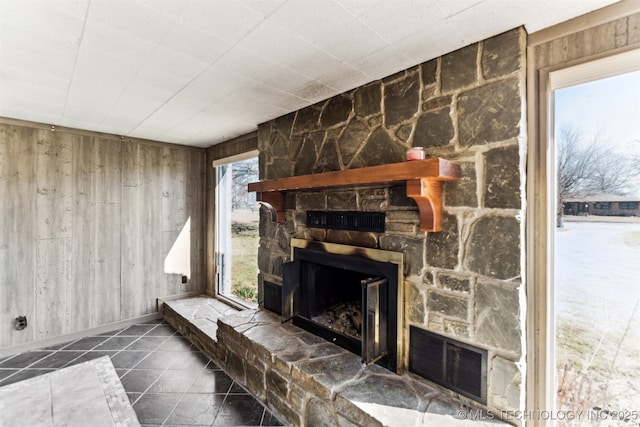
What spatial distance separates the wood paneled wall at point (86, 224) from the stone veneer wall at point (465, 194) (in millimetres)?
2970

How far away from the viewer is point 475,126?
168 cm

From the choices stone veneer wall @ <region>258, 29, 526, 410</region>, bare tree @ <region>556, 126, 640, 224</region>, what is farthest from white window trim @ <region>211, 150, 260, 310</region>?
bare tree @ <region>556, 126, 640, 224</region>

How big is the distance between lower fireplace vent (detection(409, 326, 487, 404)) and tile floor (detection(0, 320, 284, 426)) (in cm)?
110

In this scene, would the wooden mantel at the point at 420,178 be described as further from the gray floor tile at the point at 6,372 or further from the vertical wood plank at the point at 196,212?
the gray floor tile at the point at 6,372

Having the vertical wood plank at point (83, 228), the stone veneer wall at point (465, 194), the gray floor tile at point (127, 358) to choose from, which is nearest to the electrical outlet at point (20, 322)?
the vertical wood plank at point (83, 228)

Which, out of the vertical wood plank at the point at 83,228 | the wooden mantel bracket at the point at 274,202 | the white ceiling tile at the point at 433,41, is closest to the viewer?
the white ceiling tile at the point at 433,41

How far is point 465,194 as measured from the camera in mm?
1709

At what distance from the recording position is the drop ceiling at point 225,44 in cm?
140

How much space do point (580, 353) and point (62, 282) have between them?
4585mm

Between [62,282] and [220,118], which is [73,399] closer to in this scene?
[62,282]

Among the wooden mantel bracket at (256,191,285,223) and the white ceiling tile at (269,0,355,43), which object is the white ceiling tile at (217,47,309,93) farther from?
the wooden mantel bracket at (256,191,285,223)

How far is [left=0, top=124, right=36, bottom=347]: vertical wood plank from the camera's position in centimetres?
309

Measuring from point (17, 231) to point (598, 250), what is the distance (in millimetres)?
4780

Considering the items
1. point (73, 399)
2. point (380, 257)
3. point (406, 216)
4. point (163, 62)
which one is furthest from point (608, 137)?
point (73, 399)
